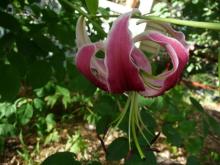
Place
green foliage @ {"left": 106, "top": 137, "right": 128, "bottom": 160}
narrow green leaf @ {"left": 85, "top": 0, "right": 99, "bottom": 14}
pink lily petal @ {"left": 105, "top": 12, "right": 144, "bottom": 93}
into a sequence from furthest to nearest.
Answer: green foliage @ {"left": 106, "top": 137, "right": 128, "bottom": 160}
narrow green leaf @ {"left": 85, "top": 0, "right": 99, "bottom": 14}
pink lily petal @ {"left": 105, "top": 12, "right": 144, "bottom": 93}

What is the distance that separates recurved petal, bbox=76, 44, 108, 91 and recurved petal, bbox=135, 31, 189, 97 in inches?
2.6

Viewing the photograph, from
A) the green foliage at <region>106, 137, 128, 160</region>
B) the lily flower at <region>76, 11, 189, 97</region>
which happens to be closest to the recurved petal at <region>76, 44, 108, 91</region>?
the lily flower at <region>76, 11, 189, 97</region>

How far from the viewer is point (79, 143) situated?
266cm

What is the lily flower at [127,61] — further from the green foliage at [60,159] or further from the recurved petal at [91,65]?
the green foliage at [60,159]

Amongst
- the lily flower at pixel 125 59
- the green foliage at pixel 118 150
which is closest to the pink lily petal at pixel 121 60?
the lily flower at pixel 125 59

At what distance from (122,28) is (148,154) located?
0.61 meters

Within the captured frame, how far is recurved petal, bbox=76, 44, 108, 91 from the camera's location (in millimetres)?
692

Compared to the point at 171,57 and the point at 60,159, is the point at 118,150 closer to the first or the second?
the point at 60,159

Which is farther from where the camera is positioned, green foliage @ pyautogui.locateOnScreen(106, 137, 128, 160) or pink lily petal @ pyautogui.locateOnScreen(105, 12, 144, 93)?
green foliage @ pyautogui.locateOnScreen(106, 137, 128, 160)

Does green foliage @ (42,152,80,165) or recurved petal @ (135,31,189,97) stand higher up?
recurved petal @ (135,31,189,97)

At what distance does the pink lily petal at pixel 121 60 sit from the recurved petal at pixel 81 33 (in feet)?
0.23

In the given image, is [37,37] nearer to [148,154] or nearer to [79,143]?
[148,154]

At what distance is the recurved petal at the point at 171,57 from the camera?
659mm

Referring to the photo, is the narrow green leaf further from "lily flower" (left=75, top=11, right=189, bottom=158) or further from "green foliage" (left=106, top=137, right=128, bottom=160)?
"green foliage" (left=106, top=137, right=128, bottom=160)
